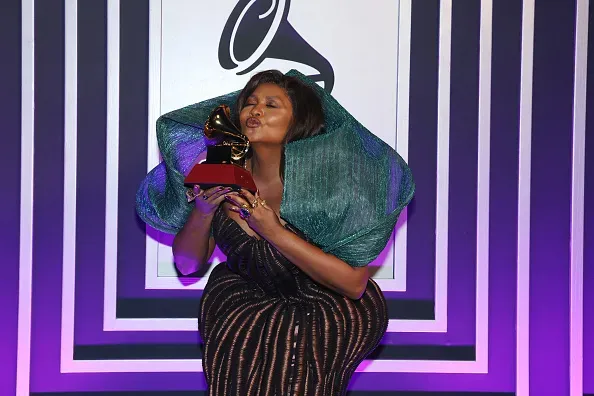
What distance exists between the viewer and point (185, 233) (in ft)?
8.06

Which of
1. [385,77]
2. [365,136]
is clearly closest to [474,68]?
[385,77]

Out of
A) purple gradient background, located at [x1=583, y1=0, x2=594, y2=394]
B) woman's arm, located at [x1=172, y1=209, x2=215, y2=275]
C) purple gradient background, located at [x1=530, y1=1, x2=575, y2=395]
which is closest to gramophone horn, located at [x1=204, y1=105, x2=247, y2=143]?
woman's arm, located at [x1=172, y1=209, x2=215, y2=275]

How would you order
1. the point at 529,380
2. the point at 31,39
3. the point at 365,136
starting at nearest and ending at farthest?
the point at 365,136
the point at 31,39
the point at 529,380

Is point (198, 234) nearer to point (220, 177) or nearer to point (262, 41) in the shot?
point (220, 177)

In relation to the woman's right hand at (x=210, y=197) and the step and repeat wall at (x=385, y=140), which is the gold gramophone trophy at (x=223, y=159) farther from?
the step and repeat wall at (x=385, y=140)

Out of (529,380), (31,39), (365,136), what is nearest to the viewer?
(365,136)

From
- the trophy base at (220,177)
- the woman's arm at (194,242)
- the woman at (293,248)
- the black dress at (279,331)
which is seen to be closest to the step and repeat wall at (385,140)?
the woman's arm at (194,242)

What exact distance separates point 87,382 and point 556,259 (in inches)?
78.3

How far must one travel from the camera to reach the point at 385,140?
10.2 ft

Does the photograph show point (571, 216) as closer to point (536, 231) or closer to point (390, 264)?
point (536, 231)

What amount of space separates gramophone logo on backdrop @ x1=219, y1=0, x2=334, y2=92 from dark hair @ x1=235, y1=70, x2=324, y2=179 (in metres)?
0.62

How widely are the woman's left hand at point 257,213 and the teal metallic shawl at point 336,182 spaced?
0.04m

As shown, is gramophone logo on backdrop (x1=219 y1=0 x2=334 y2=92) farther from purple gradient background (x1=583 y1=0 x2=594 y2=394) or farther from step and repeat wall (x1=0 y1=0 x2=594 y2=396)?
purple gradient background (x1=583 y1=0 x2=594 y2=394)

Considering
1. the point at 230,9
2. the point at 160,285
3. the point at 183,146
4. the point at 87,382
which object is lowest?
the point at 87,382
